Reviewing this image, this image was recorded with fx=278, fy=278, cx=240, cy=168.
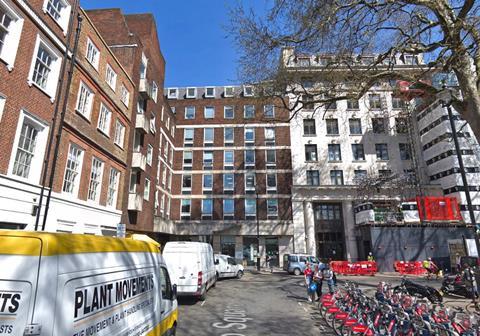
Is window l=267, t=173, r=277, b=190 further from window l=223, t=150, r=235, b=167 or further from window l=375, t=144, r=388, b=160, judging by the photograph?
window l=375, t=144, r=388, b=160

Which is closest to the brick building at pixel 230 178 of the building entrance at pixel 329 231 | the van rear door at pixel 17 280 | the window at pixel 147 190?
the building entrance at pixel 329 231

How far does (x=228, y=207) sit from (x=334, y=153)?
613 inches

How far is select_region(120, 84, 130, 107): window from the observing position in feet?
61.6

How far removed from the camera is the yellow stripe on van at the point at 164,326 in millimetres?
5090

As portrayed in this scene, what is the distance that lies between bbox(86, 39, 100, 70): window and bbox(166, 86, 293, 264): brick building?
20.0m

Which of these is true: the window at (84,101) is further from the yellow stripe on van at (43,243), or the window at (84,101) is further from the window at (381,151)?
the window at (381,151)

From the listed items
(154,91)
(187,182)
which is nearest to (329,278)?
(154,91)

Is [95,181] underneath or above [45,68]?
underneath

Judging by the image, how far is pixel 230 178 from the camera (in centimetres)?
3759

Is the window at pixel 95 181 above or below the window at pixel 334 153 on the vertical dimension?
below

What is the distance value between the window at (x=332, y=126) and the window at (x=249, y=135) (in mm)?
10096

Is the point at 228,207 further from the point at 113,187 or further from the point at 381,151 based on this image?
the point at 381,151

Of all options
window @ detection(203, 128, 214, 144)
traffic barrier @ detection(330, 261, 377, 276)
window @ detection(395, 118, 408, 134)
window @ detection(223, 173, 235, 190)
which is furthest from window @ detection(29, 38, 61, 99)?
window @ detection(395, 118, 408, 134)

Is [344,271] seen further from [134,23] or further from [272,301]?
[134,23]
